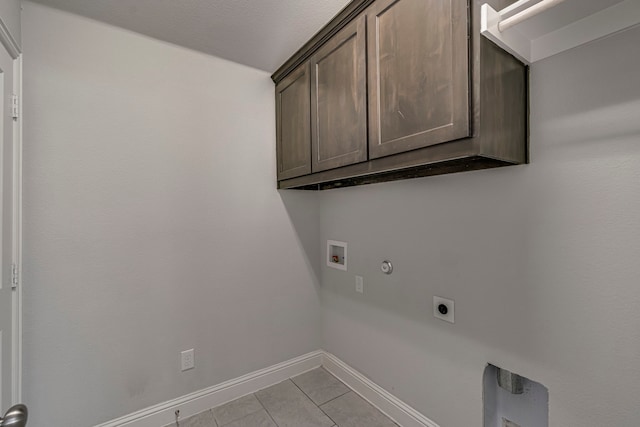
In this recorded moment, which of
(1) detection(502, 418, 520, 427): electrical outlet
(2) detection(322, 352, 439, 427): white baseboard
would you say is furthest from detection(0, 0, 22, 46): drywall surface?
(1) detection(502, 418, 520, 427): electrical outlet

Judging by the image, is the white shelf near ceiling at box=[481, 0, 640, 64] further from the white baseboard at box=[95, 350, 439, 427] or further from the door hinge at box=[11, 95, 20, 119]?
the door hinge at box=[11, 95, 20, 119]

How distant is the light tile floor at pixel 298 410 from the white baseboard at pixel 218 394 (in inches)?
1.7

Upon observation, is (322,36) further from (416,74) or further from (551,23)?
(551,23)

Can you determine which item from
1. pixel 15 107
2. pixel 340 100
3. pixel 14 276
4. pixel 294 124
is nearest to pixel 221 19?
pixel 294 124

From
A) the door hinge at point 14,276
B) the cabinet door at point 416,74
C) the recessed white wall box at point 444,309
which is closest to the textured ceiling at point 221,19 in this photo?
the cabinet door at point 416,74

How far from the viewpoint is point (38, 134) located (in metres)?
1.47

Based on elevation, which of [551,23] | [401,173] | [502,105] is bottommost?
[401,173]

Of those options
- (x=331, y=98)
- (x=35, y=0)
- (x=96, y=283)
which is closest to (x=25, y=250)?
(x=96, y=283)

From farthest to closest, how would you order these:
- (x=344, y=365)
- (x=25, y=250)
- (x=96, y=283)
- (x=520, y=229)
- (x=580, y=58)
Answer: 1. (x=344, y=365)
2. (x=96, y=283)
3. (x=25, y=250)
4. (x=520, y=229)
5. (x=580, y=58)

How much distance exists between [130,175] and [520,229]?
215 centimetres

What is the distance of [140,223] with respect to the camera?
1.73 m

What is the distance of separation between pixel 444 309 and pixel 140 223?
1904 millimetres

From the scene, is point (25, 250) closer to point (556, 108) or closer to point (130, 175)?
point (130, 175)

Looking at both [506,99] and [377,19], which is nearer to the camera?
[506,99]
